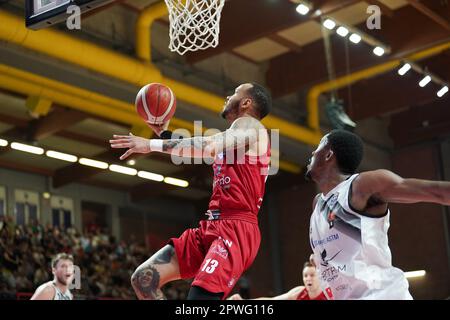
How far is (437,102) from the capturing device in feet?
67.1

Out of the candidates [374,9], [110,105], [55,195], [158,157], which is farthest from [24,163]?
[374,9]

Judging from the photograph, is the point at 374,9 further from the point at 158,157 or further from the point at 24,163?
the point at 24,163

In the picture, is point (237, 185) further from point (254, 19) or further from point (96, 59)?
point (254, 19)

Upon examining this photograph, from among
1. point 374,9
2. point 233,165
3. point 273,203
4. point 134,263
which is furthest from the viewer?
point 273,203

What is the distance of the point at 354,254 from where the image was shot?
4.37 meters

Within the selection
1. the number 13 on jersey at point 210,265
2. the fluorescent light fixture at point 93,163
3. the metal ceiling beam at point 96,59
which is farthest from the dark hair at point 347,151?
the fluorescent light fixture at point 93,163

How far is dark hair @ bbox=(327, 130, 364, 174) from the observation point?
4.79 metres

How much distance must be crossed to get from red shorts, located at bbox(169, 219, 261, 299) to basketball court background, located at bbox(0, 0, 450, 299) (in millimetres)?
7057

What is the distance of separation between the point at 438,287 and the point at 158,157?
26.3 feet

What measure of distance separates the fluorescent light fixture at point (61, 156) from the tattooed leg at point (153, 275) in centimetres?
1288

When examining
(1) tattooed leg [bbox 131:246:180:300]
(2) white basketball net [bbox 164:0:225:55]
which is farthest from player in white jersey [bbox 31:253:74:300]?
(1) tattooed leg [bbox 131:246:180:300]

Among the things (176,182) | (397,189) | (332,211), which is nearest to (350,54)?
(176,182)

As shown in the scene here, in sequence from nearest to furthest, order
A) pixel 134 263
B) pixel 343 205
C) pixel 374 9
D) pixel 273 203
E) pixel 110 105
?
pixel 343 205, pixel 110 105, pixel 374 9, pixel 134 263, pixel 273 203

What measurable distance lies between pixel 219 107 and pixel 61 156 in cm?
472
